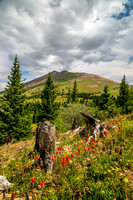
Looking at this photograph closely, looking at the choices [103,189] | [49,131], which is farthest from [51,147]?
[103,189]

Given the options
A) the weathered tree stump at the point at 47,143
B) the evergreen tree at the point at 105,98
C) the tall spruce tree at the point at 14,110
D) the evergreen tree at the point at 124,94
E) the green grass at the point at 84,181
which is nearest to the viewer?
the green grass at the point at 84,181

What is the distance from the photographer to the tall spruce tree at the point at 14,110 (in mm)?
17312

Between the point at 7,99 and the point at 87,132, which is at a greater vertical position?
the point at 7,99

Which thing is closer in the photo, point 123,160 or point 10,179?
point 123,160

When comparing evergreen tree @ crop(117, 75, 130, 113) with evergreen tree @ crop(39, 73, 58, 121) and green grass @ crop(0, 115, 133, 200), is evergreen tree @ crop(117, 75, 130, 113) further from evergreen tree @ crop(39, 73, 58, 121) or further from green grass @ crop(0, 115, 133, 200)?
green grass @ crop(0, 115, 133, 200)

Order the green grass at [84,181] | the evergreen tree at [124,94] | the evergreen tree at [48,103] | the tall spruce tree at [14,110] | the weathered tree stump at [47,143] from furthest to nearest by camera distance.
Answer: the evergreen tree at [124,94] < the evergreen tree at [48,103] < the tall spruce tree at [14,110] < the weathered tree stump at [47,143] < the green grass at [84,181]

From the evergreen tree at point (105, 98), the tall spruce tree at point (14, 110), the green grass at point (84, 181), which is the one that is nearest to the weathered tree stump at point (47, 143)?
the green grass at point (84, 181)

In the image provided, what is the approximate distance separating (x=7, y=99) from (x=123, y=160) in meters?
20.0

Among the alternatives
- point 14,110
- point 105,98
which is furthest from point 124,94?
Result: point 14,110

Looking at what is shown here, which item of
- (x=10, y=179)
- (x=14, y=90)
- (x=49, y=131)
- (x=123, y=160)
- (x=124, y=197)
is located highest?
(x=14, y=90)

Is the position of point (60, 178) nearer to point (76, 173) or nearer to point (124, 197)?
point (76, 173)

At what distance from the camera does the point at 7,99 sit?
18.5m

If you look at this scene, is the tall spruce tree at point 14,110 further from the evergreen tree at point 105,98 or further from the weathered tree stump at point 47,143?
the evergreen tree at point 105,98

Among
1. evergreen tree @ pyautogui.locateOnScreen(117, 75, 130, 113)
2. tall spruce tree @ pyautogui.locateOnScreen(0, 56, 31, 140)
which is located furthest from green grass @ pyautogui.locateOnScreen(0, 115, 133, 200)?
evergreen tree @ pyautogui.locateOnScreen(117, 75, 130, 113)
